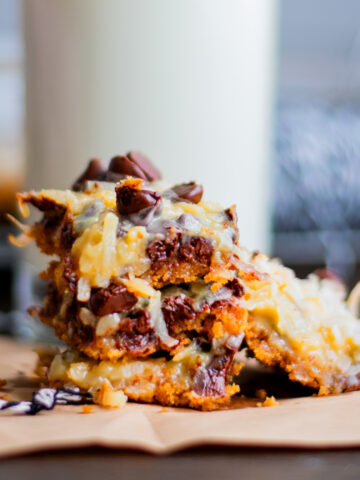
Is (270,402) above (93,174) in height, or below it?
below

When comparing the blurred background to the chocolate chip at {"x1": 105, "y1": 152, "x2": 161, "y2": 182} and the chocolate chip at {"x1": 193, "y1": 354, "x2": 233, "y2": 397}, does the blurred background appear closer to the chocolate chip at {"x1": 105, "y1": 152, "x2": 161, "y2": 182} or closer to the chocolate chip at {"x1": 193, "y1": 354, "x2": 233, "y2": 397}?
the chocolate chip at {"x1": 105, "y1": 152, "x2": 161, "y2": 182}

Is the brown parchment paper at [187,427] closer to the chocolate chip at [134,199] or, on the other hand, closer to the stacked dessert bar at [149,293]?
the stacked dessert bar at [149,293]

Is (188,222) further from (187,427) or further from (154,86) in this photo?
(154,86)

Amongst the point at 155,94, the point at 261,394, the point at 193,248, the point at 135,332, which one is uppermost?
the point at 155,94

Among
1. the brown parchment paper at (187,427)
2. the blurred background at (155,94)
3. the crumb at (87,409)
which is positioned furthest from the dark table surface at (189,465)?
the blurred background at (155,94)

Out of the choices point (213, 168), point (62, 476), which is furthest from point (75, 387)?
point (213, 168)

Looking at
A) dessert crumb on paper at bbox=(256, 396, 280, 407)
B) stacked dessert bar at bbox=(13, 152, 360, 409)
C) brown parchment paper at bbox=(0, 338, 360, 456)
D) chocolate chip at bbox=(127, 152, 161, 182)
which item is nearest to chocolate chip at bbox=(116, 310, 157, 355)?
stacked dessert bar at bbox=(13, 152, 360, 409)

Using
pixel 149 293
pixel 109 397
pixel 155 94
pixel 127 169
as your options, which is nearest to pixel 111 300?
pixel 149 293
